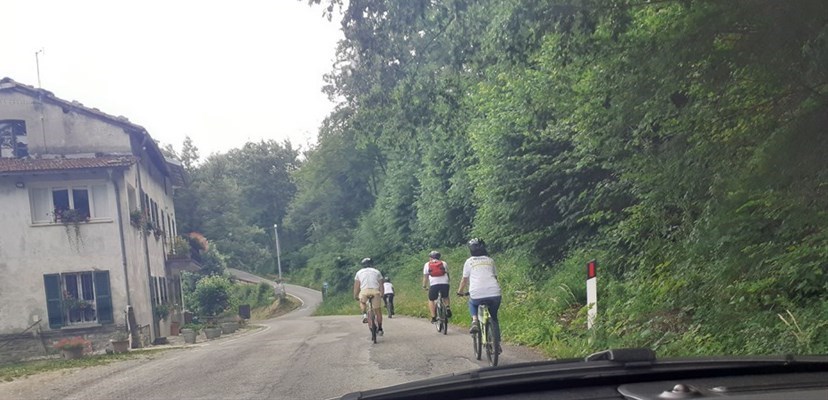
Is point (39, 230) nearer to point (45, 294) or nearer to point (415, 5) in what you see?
point (45, 294)

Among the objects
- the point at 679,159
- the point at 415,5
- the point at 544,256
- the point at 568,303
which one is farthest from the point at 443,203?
the point at 679,159

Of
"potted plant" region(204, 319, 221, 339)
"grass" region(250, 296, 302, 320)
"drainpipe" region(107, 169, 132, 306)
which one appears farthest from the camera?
"grass" region(250, 296, 302, 320)

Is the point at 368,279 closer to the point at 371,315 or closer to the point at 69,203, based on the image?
the point at 371,315

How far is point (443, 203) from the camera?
35.1 metres

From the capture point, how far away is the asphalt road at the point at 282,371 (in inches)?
350

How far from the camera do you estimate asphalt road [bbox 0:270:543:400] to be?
8.88 metres

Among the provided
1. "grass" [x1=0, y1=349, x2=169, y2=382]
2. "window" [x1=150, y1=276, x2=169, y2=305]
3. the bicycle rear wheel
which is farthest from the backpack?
"window" [x1=150, y1=276, x2=169, y2=305]

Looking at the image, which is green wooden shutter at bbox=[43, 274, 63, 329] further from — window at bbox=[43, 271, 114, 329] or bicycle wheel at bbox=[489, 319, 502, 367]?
bicycle wheel at bbox=[489, 319, 502, 367]

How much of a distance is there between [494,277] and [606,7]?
12.3ft

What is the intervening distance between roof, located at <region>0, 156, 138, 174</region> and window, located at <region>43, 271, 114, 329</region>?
3.32m

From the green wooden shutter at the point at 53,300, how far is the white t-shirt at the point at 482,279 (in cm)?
1717

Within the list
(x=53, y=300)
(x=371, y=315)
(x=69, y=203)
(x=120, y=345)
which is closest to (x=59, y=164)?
(x=69, y=203)

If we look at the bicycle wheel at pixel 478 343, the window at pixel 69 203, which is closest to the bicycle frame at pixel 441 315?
the bicycle wheel at pixel 478 343

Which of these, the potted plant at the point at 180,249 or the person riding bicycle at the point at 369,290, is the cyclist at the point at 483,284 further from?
the potted plant at the point at 180,249
